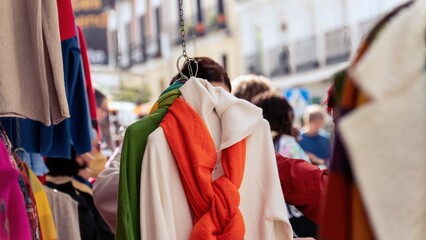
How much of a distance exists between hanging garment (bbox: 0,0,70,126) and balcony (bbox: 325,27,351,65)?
2416cm

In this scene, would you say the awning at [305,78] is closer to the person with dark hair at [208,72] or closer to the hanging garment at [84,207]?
the hanging garment at [84,207]

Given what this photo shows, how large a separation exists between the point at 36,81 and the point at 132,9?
3622 centimetres

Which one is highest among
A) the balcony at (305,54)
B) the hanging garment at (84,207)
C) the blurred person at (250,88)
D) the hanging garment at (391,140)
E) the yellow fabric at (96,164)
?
the hanging garment at (391,140)

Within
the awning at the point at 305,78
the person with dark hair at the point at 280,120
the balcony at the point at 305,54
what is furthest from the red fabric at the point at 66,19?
the balcony at the point at 305,54

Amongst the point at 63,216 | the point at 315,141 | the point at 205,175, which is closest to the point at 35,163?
the point at 63,216

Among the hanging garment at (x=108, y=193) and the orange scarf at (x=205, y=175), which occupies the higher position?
the orange scarf at (x=205, y=175)

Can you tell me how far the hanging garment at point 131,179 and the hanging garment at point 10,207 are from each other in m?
0.39

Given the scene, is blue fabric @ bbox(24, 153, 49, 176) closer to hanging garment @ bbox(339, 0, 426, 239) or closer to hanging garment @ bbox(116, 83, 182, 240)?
hanging garment @ bbox(116, 83, 182, 240)

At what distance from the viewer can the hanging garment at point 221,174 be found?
3.23 m

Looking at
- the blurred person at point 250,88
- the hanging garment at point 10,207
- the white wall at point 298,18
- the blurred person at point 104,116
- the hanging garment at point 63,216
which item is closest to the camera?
the hanging garment at point 10,207

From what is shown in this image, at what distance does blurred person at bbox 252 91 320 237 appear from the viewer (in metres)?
A: 5.20

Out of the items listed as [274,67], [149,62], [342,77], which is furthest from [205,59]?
Result: [149,62]

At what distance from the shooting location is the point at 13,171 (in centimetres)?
271

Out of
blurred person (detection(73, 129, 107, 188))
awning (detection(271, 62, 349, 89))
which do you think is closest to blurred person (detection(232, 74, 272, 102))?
blurred person (detection(73, 129, 107, 188))
